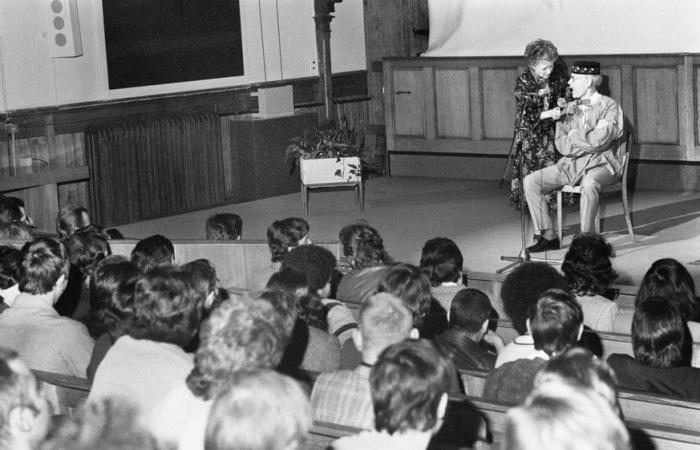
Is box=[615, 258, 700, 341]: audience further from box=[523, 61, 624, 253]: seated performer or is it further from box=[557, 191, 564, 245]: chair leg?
box=[557, 191, 564, 245]: chair leg

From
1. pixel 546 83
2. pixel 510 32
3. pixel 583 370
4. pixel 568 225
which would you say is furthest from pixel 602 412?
pixel 510 32

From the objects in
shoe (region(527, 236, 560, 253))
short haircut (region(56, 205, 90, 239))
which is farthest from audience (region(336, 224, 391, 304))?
shoe (region(527, 236, 560, 253))

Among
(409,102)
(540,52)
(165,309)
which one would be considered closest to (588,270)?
(165,309)

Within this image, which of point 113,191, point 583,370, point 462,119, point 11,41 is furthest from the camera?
point 462,119

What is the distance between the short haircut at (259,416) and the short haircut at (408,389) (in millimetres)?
394

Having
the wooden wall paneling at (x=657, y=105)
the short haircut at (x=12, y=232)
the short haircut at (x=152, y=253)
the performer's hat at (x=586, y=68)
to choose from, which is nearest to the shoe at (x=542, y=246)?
the performer's hat at (x=586, y=68)

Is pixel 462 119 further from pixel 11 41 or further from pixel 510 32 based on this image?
pixel 11 41

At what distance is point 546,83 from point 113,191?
155 inches

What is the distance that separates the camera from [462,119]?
35.4ft

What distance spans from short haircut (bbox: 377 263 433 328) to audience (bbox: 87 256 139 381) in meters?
0.86

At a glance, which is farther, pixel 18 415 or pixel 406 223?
pixel 406 223

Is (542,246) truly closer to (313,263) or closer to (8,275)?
(313,263)

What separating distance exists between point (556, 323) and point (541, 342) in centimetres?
8

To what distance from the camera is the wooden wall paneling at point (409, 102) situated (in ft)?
36.2
